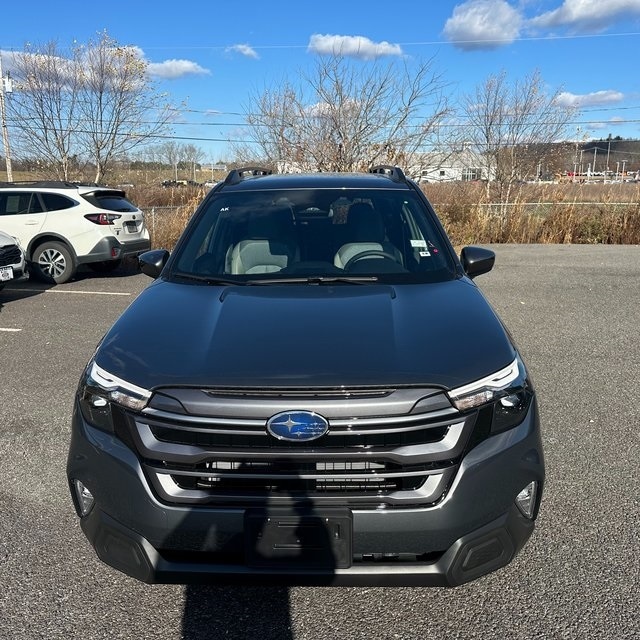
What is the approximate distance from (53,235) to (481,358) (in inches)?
386

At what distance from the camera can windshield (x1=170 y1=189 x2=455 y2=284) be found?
10.9 feet

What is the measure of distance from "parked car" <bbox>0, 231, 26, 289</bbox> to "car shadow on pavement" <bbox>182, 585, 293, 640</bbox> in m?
7.29

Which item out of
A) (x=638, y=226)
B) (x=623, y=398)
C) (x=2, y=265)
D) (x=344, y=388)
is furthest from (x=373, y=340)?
(x=638, y=226)

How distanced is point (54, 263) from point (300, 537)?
972 cm

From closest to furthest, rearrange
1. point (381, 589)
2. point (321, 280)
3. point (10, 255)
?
point (381, 589) < point (321, 280) < point (10, 255)

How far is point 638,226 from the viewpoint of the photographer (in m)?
15.4

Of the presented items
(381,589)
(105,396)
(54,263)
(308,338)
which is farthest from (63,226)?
(381,589)

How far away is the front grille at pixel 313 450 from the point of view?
2.02 metres

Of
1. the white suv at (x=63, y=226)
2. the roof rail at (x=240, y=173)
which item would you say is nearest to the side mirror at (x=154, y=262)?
the roof rail at (x=240, y=173)

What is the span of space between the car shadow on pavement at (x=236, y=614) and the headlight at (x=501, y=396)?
1.13 m

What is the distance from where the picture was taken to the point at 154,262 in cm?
371

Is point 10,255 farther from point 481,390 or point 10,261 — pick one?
point 481,390

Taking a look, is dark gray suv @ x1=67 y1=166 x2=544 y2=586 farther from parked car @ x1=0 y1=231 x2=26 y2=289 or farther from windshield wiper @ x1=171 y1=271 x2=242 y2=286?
parked car @ x1=0 y1=231 x2=26 y2=289

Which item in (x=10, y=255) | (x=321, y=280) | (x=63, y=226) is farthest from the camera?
(x=63, y=226)
